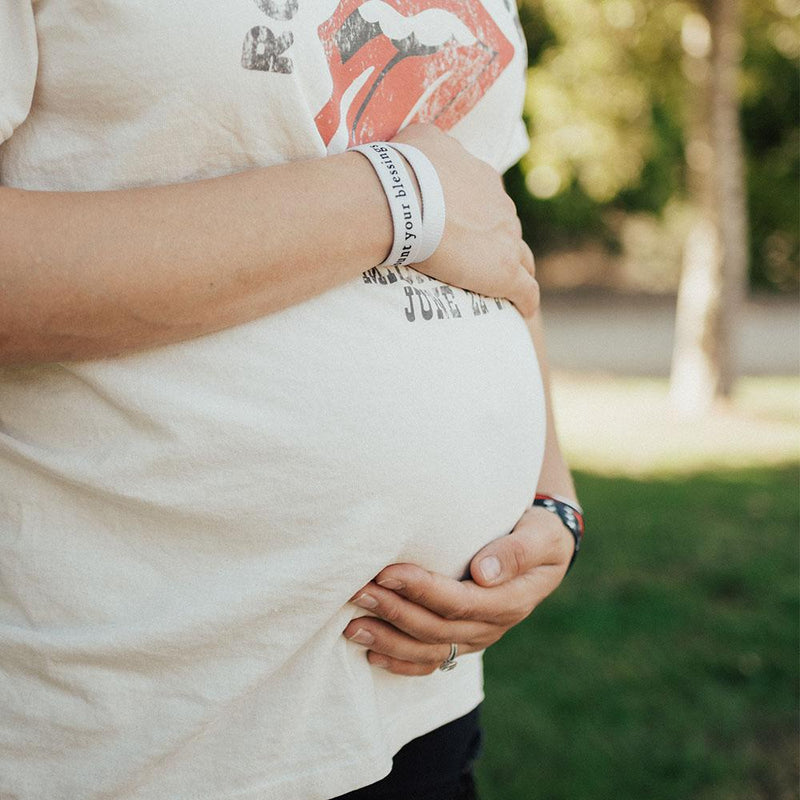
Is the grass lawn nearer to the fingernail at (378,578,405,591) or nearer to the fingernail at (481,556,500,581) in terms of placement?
the fingernail at (481,556,500,581)

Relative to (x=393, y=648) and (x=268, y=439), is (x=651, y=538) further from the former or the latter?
(x=268, y=439)

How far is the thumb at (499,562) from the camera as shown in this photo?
3.87 feet

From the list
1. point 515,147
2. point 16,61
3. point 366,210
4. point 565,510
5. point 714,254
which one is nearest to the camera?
point 16,61

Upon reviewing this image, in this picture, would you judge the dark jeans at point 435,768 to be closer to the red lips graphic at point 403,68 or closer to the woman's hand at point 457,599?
the woman's hand at point 457,599

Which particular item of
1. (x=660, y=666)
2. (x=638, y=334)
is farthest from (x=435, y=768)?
(x=638, y=334)

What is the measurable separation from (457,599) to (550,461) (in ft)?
1.35

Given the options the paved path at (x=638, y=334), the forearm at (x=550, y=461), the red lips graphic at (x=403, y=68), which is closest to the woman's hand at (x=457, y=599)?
the forearm at (x=550, y=461)

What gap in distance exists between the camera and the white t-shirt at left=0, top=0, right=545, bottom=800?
96 centimetres

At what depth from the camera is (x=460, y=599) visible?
1138 millimetres

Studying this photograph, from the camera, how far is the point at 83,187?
97 cm

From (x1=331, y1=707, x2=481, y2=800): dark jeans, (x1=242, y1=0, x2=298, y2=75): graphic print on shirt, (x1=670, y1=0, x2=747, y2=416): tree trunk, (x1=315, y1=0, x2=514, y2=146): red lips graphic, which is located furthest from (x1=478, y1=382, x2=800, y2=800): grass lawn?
(x1=670, y1=0, x2=747, y2=416): tree trunk

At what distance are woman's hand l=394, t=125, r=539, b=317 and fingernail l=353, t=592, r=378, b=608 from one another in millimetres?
379

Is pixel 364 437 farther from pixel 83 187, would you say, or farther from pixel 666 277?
pixel 666 277

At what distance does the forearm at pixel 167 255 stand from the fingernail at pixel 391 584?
32 centimetres
